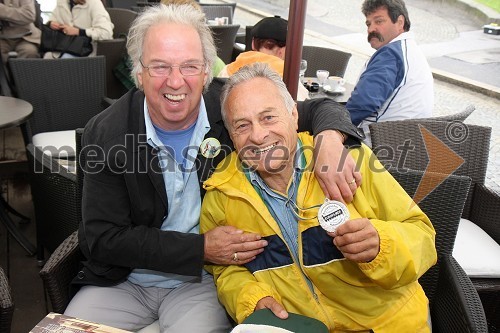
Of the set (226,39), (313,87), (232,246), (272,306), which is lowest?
(272,306)

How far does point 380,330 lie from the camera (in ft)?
5.08

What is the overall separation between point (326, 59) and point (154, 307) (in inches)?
128

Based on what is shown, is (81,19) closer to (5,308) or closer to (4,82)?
(4,82)

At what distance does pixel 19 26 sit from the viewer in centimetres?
505

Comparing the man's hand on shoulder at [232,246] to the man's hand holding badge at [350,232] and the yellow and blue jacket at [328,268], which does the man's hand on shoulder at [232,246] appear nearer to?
the yellow and blue jacket at [328,268]

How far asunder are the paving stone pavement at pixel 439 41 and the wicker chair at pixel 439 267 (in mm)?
2379

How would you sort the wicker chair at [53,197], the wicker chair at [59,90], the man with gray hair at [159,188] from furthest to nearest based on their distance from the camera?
the wicker chair at [59,90] < the wicker chair at [53,197] < the man with gray hair at [159,188]

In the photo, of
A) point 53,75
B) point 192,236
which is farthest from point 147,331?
point 53,75

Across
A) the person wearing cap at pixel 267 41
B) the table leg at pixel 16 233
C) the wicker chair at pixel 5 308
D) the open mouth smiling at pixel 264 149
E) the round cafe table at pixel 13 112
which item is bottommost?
the table leg at pixel 16 233

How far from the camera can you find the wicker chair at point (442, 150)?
7.38ft

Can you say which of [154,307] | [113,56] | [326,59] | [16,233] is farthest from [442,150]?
[113,56]

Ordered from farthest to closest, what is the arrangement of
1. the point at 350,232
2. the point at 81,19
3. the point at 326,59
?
the point at 81,19, the point at 326,59, the point at 350,232

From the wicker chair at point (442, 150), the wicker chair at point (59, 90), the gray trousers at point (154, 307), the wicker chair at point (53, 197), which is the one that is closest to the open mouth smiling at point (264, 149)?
the gray trousers at point (154, 307)

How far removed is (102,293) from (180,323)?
317 millimetres
